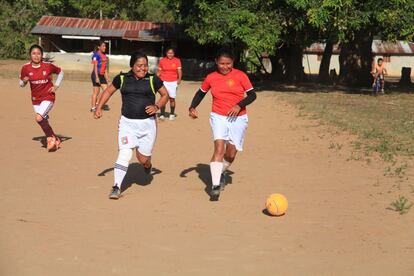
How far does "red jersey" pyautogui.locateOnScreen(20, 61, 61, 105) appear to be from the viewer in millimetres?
10008

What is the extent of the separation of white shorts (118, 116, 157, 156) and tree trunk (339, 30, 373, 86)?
2406 centimetres

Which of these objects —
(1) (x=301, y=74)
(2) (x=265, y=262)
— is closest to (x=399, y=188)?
(2) (x=265, y=262)

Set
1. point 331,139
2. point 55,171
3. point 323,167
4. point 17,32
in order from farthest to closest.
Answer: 1. point 17,32
2. point 331,139
3. point 323,167
4. point 55,171

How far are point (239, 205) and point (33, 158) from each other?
→ 406cm

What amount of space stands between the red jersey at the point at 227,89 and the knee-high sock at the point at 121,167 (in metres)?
1.19

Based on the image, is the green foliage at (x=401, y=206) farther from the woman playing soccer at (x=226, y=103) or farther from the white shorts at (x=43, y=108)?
the white shorts at (x=43, y=108)

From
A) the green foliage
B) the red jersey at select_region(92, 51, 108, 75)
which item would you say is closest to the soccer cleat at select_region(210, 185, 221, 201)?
the green foliage

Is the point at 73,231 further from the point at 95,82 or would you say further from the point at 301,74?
the point at 301,74

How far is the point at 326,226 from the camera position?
606 centimetres

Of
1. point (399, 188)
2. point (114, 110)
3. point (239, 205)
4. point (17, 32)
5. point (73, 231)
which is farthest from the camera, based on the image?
point (17, 32)

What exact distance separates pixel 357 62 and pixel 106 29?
1940 centimetres

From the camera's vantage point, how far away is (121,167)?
714 cm

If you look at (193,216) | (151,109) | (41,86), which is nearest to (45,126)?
(41,86)

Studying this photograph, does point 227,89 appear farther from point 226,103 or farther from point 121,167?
point 121,167
